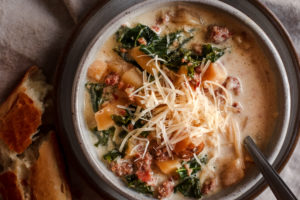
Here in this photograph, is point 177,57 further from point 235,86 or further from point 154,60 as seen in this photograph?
point 235,86

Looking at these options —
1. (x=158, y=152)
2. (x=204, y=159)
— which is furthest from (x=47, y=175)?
(x=204, y=159)

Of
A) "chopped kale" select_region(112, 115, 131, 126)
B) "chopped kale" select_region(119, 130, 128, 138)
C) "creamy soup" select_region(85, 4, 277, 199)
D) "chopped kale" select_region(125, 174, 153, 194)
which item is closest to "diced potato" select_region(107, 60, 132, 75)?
"creamy soup" select_region(85, 4, 277, 199)

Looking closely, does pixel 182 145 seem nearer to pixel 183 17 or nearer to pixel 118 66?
pixel 118 66

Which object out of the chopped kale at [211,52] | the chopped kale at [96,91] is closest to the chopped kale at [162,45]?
the chopped kale at [211,52]

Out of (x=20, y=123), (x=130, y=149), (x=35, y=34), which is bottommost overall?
(x=130, y=149)

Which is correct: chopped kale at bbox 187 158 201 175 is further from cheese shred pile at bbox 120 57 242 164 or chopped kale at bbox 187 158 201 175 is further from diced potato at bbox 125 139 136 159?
diced potato at bbox 125 139 136 159

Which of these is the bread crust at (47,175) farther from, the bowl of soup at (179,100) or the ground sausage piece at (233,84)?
the ground sausage piece at (233,84)
